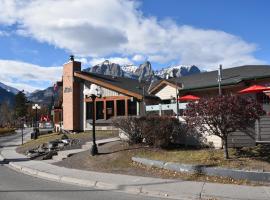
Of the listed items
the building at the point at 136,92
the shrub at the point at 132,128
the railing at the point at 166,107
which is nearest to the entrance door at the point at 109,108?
the building at the point at 136,92

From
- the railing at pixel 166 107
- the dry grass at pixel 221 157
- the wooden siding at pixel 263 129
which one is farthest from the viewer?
the railing at pixel 166 107

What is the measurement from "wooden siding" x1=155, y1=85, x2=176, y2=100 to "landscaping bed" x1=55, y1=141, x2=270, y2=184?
1185 cm

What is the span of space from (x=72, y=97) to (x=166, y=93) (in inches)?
316

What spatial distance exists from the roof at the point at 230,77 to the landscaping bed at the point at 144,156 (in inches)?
411

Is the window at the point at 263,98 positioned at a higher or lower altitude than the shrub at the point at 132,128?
higher

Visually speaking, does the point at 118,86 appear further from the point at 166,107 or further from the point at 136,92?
the point at 166,107

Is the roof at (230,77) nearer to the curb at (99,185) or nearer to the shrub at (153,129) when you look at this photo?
the shrub at (153,129)

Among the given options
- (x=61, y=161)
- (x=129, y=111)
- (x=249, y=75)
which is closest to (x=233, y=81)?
(x=249, y=75)

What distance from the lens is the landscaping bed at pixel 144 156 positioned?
47.3 ft

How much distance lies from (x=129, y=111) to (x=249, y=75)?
372 inches

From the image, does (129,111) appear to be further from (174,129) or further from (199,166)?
(199,166)

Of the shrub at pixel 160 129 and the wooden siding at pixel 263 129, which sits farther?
the shrub at pixel 160 129

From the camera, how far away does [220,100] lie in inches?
585

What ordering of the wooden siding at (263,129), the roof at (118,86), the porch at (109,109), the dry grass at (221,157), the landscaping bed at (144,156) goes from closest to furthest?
the dry grass at (221,157) < the landscaping bed at (144,156) < the wooden siding at (263,129) < the roof at (118,86) < the porch at (109,109)
